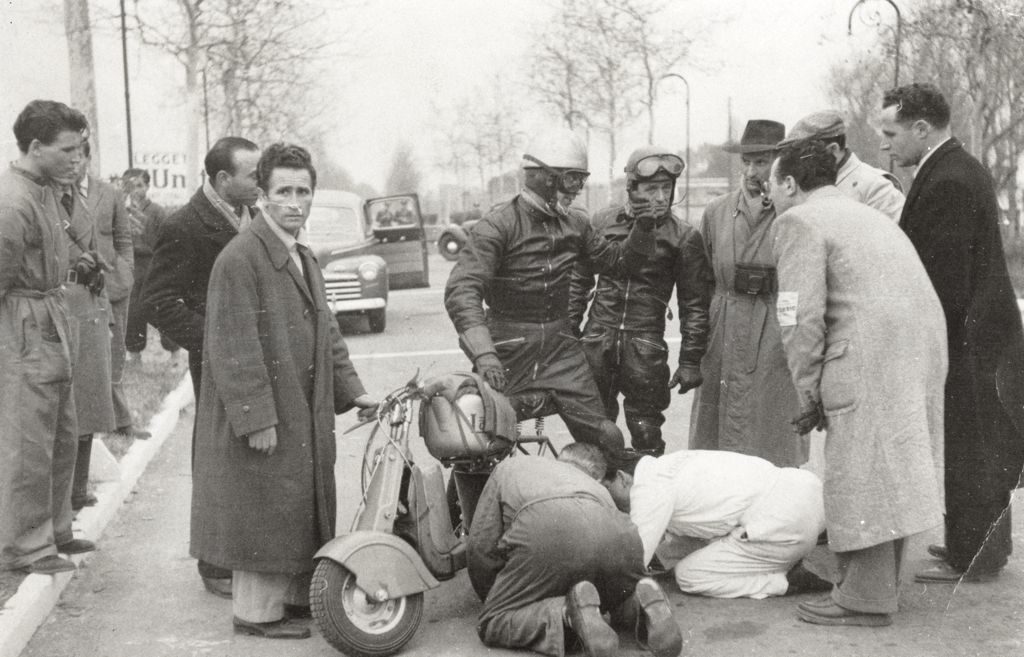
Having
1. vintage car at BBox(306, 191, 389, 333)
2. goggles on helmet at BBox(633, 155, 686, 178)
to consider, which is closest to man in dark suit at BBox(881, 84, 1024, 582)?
goggles on helmet at BBox(633, 155, 686, 178)

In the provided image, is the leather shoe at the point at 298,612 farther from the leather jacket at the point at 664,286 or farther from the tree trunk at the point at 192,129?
the tree trunk at the point at 192,129

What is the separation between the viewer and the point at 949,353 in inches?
191

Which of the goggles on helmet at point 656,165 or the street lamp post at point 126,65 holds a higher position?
the street lamp post at point 126,65

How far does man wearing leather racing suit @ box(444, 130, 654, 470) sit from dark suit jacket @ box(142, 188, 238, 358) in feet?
3.57

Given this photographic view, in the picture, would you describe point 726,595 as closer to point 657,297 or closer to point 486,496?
point 486,496

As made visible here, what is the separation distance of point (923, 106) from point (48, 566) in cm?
426

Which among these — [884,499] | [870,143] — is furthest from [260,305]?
[870,143]

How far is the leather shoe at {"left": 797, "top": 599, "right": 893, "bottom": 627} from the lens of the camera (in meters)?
4.38

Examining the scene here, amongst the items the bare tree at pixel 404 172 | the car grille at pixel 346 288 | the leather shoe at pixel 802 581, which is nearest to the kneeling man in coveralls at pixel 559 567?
the leather shoe at pixel 802 581

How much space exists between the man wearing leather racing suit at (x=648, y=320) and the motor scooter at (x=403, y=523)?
98 cm

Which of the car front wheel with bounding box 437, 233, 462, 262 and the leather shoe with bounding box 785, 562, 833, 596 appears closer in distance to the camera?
the leather shoe with bounding box 785, 562, 833, 596

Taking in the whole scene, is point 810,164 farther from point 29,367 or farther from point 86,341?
point 86,341

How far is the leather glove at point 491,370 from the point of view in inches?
191

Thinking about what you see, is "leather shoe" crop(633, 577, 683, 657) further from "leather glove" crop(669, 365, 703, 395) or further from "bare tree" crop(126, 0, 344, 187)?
"bare tree" crop(126, 0, 344, 187)
